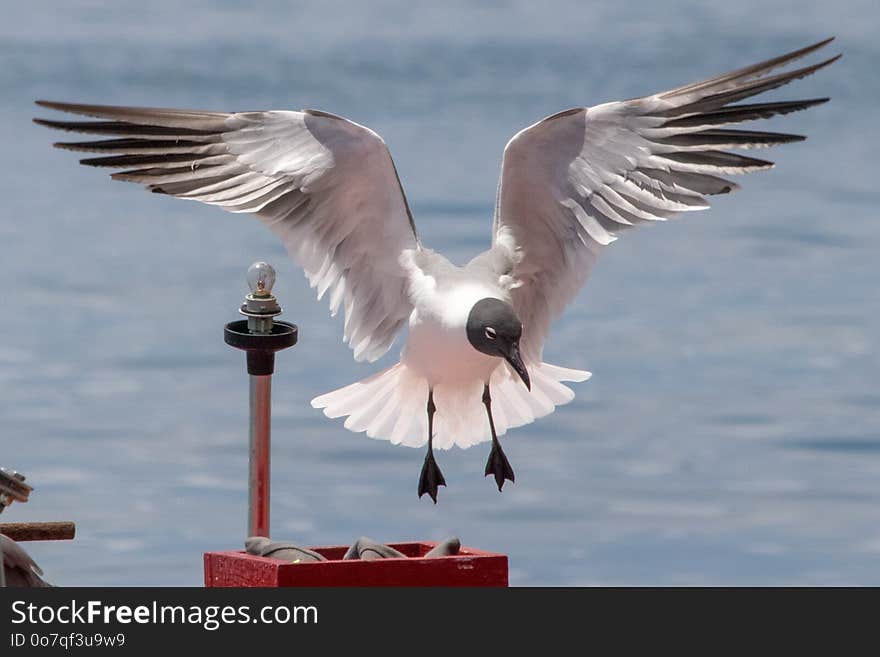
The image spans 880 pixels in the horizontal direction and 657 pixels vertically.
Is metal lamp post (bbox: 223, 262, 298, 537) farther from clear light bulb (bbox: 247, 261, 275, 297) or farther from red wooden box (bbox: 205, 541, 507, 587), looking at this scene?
red wooden box (bbox: 205, 541, 507, 587)

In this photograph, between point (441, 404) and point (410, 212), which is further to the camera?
point (441, 404)

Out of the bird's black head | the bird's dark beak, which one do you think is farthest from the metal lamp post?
the bird's dark beak

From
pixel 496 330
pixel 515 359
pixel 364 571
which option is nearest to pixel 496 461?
pixel 515 359

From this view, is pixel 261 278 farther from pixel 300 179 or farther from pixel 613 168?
pixel 613 168

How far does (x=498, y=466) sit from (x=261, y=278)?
48.5 inches

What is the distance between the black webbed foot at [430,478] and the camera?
7.04 metres

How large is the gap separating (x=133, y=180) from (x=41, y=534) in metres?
2.27

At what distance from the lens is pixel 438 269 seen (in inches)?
278

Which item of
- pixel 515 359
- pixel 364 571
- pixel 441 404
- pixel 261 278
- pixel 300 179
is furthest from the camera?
pixel 441 404

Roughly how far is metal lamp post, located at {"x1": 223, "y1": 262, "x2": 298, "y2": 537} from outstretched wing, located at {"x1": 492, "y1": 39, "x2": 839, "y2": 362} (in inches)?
42.3

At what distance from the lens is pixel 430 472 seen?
7094 millimetres

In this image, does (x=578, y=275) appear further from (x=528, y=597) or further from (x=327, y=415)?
(x=528, y=597)

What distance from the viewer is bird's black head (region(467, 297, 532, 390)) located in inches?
261

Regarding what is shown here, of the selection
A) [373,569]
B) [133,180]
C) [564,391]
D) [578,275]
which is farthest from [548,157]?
[373,569]
